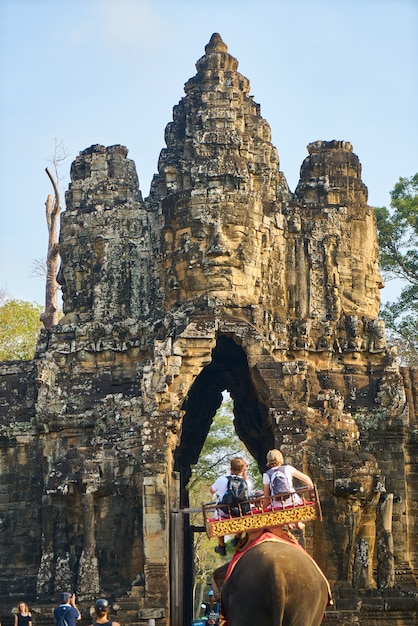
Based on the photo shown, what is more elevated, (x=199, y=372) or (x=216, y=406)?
(x=216, y=406)

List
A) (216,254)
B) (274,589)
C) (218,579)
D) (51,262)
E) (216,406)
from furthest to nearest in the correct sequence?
(51,262) < (216,406) < (216,254) < (218,579) < (274,589)

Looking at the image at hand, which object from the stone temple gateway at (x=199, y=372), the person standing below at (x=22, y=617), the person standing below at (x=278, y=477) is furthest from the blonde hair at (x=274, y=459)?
the stone temple gateway at (x=199, y=372)

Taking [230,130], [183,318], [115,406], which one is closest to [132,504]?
[115,406]

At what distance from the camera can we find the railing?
13883mm

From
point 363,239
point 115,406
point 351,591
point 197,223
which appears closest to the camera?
point 351,591

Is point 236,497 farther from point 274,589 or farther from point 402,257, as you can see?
point 402,257

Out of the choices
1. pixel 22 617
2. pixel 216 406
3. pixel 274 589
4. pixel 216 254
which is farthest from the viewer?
pixel 216 406

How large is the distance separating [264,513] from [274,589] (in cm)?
115

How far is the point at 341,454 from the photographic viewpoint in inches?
954

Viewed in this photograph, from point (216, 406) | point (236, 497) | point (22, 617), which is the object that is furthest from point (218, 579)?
point (216, 406)

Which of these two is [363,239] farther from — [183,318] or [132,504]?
[132,504]

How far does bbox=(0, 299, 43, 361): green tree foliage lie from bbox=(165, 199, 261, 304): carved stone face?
13852 millimetres

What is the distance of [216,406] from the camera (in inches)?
1155

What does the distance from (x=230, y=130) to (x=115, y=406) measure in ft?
22.3
